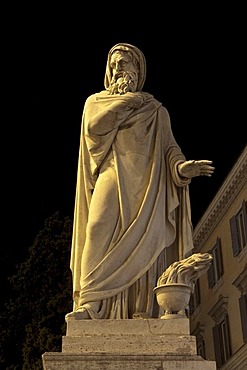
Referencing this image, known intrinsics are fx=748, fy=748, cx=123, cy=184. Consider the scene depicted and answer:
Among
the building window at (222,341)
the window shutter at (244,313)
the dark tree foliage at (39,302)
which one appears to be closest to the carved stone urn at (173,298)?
the dark tree foliage at (39,302)

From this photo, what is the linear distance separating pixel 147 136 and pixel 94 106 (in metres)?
0.63

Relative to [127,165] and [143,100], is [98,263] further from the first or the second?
[143,100]

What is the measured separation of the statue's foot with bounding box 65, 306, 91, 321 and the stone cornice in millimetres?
25429

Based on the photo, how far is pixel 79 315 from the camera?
648 cm

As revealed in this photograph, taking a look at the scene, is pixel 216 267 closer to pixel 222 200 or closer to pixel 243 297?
pixel 222 200

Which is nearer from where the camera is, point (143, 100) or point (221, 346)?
point (143, 100)

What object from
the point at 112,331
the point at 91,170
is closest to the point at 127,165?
the point at 91,170

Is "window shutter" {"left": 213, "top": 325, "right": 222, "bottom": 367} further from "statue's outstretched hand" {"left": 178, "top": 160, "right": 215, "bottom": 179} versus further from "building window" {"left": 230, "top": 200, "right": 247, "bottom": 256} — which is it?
"statue's outstretched hand" {"left": 178, "top": 160, "right": 215, "bottom": 179}

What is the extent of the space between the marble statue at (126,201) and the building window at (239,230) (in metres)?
25.1

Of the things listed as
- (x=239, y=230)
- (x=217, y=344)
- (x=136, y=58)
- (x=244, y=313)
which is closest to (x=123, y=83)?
(x=136, y=58)

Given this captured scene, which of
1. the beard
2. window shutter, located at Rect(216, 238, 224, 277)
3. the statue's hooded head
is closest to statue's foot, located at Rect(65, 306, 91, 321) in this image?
the beard

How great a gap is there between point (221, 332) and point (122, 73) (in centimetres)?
2894

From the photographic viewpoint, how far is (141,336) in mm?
6344

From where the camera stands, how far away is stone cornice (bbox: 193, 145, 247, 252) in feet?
107
